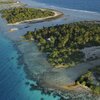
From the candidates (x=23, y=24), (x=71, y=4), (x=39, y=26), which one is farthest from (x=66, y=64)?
(x=71, y=4)

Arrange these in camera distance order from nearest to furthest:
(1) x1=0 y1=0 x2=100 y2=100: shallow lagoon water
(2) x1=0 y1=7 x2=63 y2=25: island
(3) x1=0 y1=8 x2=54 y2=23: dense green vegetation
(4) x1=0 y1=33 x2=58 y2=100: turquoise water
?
(4) x1=0 y1=33 x2=58 y2=100: turquoise water
(1) x1=0 y1=0 x2=100 y2=100: shallow lagoon water
(2) x1=0 y1=7 x2=63 y2=25: island
(3) x1=0 y1=8 x2=54 y2=23: dense green vegetation

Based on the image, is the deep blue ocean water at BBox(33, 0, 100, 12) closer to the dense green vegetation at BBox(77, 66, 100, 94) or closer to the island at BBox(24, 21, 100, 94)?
the island at BBox(24, 21, 100, 94)

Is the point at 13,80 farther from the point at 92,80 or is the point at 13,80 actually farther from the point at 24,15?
the point at 24,15

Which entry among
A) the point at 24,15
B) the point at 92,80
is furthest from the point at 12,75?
the point at 24,15

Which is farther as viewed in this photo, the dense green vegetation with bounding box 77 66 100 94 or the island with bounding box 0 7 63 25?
the island with bounding box 0 7 63 25

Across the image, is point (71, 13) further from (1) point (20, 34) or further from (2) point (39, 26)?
(1) point (20, 34)

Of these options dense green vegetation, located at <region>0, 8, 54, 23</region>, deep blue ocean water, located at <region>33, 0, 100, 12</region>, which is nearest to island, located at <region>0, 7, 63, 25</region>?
dense green vegetation, located at <region>0, 8, 54, 23</region>
